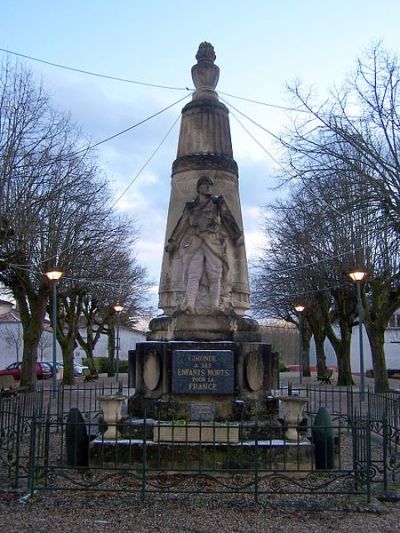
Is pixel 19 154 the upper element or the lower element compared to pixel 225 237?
upper

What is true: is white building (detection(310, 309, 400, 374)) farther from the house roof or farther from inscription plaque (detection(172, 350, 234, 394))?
inscription plaque (detection(172, 350, 234, 394))

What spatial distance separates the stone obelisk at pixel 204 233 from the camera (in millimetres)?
10078

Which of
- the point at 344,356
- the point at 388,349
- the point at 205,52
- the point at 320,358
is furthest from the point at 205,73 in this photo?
the point at 388,349

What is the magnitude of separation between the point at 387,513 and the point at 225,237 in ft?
17.7

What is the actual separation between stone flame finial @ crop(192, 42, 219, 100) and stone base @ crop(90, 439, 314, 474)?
6719mm

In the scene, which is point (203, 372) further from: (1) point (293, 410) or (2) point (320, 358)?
(2) point (320, 358)

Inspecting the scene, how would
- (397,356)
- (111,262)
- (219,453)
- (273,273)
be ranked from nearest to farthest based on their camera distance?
(219,453) < (111,262) < (273,273) < (397,356)

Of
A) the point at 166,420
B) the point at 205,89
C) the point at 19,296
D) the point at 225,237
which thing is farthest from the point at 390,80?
the point at 19,296

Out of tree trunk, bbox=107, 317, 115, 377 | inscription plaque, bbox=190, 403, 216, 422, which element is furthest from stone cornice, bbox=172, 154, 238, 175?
tree trunk, bbox=107, 317, 115, 377

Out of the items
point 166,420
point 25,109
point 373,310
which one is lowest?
point 166,420

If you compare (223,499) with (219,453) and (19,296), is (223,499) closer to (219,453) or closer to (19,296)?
(219,453)

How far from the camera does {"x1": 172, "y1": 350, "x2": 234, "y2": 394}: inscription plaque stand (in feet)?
30.6

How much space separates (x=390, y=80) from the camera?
15.8 metres

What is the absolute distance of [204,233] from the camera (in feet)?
33.3
